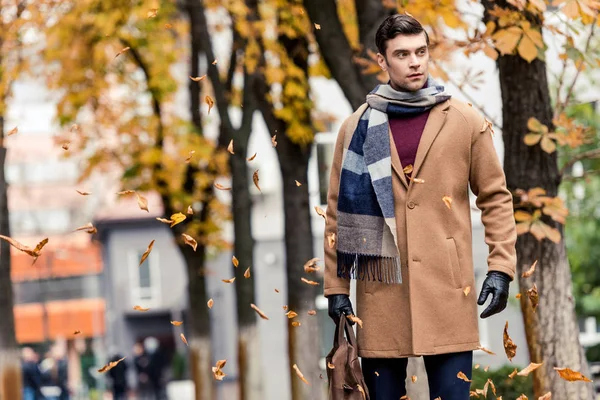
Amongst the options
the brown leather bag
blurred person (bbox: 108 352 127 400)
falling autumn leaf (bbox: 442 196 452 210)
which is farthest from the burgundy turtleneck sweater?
blurred person (bbox: 108 352 127 400)

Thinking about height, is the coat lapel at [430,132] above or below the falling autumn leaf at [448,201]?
above

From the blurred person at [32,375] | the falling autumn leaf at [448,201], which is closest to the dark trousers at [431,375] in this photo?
the falling autumn leaf at [448,201]

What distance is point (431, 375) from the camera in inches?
188

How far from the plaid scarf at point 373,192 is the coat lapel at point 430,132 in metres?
0.04

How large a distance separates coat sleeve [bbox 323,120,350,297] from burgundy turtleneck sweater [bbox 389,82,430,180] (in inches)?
9.4

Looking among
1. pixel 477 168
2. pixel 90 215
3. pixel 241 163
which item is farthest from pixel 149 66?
pixel 90 215

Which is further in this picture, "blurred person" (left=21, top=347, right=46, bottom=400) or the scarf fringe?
"blurred person" (left=21, top=347, right=46, bottom=400)

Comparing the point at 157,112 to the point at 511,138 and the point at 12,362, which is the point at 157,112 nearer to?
the point at 12,362

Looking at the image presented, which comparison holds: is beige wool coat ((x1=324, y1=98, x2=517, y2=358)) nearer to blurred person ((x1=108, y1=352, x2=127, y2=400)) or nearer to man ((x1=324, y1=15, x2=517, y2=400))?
man ((x1=324, y1=15, x2=517, y2=400))

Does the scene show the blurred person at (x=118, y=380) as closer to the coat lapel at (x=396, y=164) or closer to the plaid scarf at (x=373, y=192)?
the plaid scarf at (x=373, y=192)

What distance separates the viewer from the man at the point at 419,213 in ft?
15.4

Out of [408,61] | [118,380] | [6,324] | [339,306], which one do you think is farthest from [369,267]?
[118,380]

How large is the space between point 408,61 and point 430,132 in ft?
0.91

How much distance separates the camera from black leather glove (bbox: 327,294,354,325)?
15.8 ft
